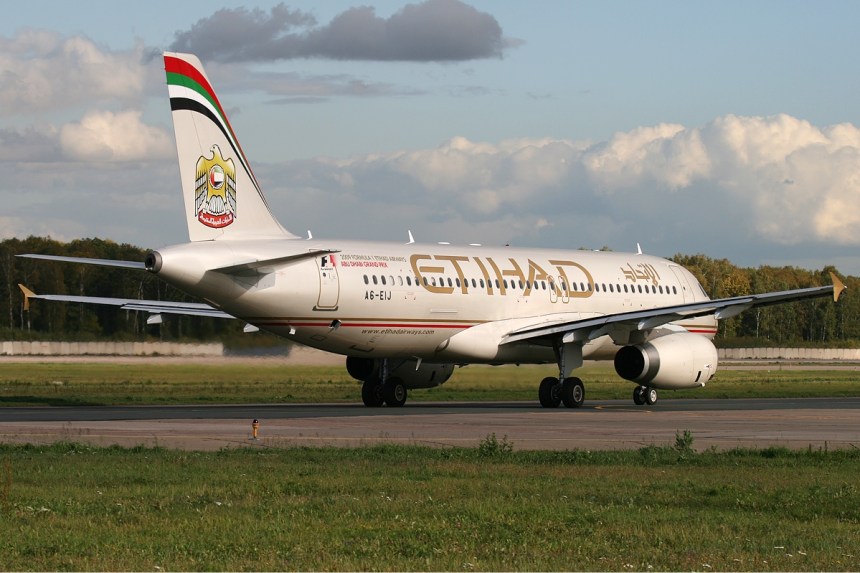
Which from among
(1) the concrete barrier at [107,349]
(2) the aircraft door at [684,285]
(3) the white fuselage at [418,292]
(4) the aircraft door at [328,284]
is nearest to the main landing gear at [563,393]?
(3) the white fuselage at [418,292]

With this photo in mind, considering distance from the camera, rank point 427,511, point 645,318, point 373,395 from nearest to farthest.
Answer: point 427,511 < point 645,318 < point 373,395

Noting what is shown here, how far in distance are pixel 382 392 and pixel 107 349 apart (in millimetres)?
23896

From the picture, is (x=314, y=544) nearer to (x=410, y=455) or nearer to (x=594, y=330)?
(x=410, y=455)

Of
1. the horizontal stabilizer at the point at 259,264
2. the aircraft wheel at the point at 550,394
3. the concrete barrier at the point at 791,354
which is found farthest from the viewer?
the concrete barrier at the point at 791,354

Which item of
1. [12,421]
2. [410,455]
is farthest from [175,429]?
[410,455]

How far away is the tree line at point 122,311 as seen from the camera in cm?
5838

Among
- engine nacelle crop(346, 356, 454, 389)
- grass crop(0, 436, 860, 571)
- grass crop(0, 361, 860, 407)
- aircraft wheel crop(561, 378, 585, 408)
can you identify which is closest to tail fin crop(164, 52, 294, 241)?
engine nacelle crop(346, 356, 454, 389)

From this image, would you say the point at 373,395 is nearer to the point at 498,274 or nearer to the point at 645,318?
the point at 498,274

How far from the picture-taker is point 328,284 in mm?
34250

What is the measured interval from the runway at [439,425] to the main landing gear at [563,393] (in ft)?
1.46

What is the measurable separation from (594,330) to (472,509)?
24255 mm

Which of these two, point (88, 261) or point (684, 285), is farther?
point (684, 285)

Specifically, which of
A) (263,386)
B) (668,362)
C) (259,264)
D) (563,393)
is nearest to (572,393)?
(563,393)

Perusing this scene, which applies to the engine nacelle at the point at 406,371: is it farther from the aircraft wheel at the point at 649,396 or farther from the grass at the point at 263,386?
the aircraft wheel at the point at 649,396
